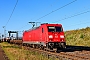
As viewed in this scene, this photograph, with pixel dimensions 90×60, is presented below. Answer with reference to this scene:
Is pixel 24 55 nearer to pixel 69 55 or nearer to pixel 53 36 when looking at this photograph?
pixel 69 55

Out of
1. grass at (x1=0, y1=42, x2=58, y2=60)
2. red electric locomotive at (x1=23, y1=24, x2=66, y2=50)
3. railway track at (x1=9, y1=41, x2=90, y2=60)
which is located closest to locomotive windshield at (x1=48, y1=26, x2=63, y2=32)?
red electric locomotive at (x1=23, y1=24, x2=66, y2=50)

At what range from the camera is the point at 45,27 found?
84.5 ft

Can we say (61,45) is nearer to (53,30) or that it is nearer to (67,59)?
(53,30)

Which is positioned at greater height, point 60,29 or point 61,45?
point 60,29

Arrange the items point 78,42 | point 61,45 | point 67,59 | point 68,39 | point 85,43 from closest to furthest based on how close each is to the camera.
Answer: point 67,59
point 61,45
point 85,43
point 78,42
point 68,39

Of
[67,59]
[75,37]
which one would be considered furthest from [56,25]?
[75,37]

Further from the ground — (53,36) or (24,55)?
(53,36)

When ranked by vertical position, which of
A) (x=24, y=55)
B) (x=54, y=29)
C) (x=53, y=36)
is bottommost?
(x=24, y=55)

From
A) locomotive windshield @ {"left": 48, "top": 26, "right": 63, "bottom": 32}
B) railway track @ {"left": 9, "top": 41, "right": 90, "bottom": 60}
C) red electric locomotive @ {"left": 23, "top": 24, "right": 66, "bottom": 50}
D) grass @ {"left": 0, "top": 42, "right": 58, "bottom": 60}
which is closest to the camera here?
grass @ {"left": 0, "top": 42, "right": 58, "bottom": 60}

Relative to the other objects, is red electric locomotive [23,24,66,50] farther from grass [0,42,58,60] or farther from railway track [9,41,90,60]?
grass [0,42,58,60]

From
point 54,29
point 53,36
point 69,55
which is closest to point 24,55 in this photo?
point 69,55

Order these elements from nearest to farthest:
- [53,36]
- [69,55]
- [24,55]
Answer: [24,55] < [69,55] < [53,36]

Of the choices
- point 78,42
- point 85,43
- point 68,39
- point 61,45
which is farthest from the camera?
point 68,39

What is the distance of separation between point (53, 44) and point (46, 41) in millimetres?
892
